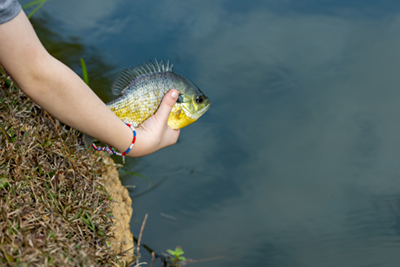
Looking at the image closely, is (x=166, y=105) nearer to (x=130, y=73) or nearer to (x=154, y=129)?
(x=154, y=129)

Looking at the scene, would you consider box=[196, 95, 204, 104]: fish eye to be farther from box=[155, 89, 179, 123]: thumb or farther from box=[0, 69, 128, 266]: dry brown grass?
box=[0, 69, 128, 266]: dry brown grass

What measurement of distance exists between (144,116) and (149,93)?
0.18 meters

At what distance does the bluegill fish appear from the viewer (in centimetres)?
232

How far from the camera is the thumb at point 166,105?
2.30 meters

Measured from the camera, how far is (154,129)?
2400 mm

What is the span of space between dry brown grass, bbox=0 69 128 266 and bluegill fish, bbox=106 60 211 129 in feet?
2.04

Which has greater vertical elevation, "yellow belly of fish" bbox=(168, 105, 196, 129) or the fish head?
the fish head

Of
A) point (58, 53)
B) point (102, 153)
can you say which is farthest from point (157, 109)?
point (58, 53)

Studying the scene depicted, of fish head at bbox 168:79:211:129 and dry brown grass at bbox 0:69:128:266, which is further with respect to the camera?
fish head at bbox 168:79:211:129

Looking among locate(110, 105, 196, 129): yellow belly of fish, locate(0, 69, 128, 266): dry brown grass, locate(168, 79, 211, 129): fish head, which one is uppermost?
locate(168, 79, 211, 129): fish head

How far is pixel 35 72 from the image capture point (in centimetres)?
180

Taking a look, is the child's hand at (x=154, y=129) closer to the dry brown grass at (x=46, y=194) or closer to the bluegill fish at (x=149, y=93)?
the bluegill fish at (x=149, y=93)

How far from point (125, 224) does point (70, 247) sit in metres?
1.18

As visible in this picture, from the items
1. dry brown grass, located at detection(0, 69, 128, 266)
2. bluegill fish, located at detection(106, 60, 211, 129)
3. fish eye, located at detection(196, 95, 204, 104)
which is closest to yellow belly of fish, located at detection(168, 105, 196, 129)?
bluegill fish, located at detection(106, 60, 211, 129)
